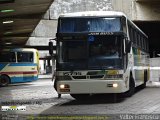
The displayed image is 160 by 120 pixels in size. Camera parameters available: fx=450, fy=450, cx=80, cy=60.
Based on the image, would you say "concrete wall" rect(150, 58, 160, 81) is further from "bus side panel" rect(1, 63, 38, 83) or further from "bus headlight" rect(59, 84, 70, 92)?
"bus headlight" rect(59, 84, 70, 92)

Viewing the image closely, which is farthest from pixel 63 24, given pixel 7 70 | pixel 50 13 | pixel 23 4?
pixel 50 13

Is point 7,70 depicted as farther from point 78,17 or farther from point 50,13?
point 78,17

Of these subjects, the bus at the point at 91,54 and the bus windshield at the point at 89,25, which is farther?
the bus windshield at the point at 89,25

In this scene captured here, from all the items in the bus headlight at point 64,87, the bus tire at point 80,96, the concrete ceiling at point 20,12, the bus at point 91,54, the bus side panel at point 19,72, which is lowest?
the bus side panel at point 19,72

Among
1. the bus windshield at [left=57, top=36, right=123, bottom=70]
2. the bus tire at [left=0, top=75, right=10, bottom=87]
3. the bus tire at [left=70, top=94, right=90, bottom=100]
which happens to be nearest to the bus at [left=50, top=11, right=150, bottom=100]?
the bus windshield at [left=57, top=36, right=123, bottom=70]

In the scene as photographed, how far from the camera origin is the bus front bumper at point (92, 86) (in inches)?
604

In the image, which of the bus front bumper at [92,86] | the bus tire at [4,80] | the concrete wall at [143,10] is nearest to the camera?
the bus front bumper at [92,86]

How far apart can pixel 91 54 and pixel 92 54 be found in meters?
0.03

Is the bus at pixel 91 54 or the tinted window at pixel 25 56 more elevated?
the bus at pixel 91 54

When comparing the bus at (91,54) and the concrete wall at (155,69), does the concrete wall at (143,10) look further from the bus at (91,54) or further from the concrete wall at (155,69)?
the bus at (91,54)

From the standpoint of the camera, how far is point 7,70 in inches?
1347

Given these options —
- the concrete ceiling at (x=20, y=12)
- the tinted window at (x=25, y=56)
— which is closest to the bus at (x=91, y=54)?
the concrete ceiling at (x=20, y=12)

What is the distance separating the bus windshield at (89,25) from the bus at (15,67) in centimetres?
1890

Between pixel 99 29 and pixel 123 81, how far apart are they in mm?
1997
